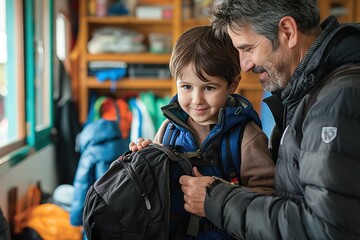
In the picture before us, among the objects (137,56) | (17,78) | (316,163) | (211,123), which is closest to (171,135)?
(211,123)

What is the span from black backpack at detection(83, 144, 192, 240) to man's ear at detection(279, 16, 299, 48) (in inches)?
18.0

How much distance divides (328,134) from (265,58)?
0.36 meters

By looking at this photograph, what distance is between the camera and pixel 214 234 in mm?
1399

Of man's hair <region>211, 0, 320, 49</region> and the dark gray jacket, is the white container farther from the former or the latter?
the dark gray jacket

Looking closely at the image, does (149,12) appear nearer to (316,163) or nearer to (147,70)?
(147,70)

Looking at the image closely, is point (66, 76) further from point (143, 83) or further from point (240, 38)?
point (240, 38)

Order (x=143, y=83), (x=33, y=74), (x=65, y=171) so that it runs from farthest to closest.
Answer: (x=143, y=83)
(x=65, y=171)
(x=33, y=74)

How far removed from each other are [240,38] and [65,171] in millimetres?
3218

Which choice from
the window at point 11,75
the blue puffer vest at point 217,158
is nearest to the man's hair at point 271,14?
the blue puffer vest at point 217,158

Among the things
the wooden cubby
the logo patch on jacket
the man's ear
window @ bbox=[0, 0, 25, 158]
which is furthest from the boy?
the wooden cubby

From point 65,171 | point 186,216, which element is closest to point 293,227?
point 186,216

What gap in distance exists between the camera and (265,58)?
1266 mm

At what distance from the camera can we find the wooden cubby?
4355mm

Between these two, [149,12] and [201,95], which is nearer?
[201,95]
